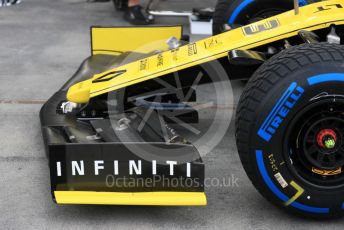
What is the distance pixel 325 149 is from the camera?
2.52 meters

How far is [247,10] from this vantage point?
4.12 meters

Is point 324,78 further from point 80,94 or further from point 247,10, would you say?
point 247,10

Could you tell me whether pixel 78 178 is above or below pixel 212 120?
above

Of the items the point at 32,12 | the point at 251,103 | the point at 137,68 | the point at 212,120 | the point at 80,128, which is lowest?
the point at 32,12

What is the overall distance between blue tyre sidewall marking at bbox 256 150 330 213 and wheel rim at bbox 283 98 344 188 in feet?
0.36

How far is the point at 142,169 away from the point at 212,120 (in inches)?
54.0

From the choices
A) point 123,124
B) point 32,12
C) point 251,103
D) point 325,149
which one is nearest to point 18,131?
point 123,124

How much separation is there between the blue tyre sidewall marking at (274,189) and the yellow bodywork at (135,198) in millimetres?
297

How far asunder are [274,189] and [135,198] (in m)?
0.65

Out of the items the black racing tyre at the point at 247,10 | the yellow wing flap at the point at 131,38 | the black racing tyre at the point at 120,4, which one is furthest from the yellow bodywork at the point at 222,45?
the black racing tyre at the point at 120,4

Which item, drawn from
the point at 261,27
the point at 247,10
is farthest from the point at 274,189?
the point at 247,10

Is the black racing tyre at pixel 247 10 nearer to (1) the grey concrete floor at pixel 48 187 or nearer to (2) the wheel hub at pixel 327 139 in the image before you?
(1) the grey concrete floor at pixel 48 187

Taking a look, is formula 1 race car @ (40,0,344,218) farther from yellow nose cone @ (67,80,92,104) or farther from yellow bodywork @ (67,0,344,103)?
yellow nose cone @ (67,80,92,104)

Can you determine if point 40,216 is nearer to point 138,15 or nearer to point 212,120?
point 212,120
